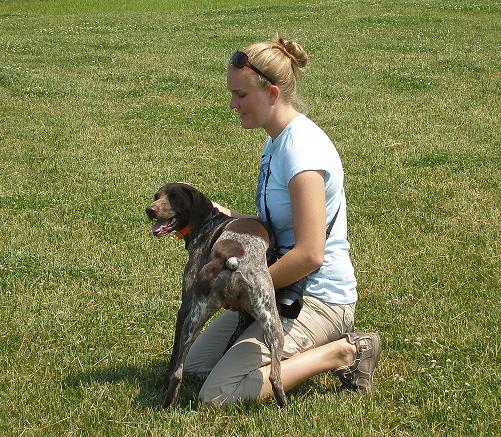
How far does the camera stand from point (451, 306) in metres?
6.71

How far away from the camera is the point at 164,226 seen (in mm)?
5426

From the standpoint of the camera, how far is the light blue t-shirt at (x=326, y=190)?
5012mm

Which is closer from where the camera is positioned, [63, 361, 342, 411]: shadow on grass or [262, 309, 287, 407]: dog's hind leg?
[262, 309, 287, 407]: dog's hind leg

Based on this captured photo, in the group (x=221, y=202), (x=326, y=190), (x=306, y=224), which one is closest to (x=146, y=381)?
(x=306, y=224)

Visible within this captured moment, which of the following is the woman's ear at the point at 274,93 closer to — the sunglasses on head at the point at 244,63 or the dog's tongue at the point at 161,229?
the sunglasses on head at the point at 244,63

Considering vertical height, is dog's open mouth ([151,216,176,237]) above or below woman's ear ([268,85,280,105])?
below

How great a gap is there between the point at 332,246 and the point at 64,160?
6.92m

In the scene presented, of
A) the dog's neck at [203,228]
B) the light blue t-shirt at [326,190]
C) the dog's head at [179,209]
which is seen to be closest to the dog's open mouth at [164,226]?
the dog's head at [179,209]

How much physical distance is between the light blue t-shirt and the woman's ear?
19cm

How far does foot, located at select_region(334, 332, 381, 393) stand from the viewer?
17.3 ft

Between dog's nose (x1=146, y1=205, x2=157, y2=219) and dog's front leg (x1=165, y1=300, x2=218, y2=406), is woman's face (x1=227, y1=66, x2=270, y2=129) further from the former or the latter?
dog's front leg (x1=165, y1=300, x2=218, y2=406)

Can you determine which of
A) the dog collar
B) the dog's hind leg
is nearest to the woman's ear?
the dog collar

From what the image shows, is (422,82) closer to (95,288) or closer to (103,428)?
(95,288)

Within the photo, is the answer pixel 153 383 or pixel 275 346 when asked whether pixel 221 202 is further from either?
pixel 275 346
